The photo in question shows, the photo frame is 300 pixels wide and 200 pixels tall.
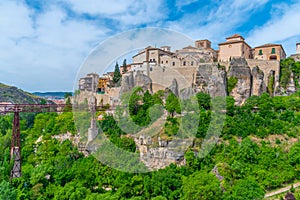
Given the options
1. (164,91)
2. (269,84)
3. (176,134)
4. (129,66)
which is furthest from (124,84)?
(269,84)

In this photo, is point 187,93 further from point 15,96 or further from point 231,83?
point 15,96

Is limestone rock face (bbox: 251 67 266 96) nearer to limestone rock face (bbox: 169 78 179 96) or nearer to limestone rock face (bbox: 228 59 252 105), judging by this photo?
limestone rock face (bbox: 228 59 252 105)

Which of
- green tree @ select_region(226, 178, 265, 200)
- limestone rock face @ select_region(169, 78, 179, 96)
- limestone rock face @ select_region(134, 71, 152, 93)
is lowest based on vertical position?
green tree @ select_region(226, 178, 265, 200)

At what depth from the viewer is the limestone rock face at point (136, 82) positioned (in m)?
21.7

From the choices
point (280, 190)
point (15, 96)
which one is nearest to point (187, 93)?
point (280, 190)

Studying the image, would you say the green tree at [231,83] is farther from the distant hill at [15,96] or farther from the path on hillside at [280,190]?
the distant hill at [15,96]

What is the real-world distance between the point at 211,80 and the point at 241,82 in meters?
2.17

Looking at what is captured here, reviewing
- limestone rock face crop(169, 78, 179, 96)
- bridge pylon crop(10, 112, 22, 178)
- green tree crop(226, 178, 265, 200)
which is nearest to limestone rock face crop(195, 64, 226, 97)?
limestone rock face crop(169, 78, 179, 96)

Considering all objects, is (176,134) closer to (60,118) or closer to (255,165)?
(255,165)

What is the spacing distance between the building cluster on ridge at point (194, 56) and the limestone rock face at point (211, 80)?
1838 mm

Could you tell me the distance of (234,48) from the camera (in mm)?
23766

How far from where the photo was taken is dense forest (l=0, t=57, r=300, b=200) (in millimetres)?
12812

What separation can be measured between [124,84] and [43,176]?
9398 millimetres

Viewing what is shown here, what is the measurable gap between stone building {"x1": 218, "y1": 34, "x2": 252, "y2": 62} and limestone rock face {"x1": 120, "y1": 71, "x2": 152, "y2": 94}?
732 centimetres
